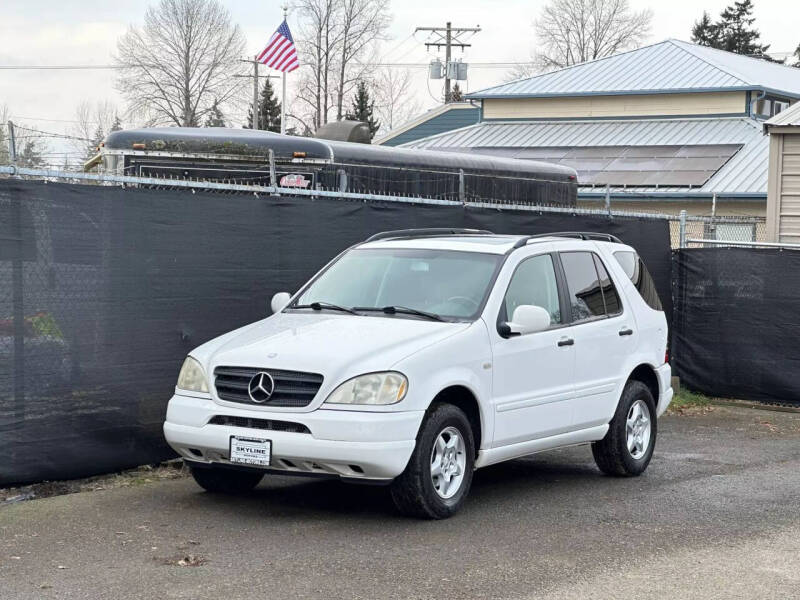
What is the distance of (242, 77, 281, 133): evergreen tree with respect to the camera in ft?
228

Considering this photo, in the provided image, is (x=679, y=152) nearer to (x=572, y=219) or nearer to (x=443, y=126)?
(x=443, y=126)

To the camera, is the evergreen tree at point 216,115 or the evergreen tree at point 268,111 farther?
the evergreen tree at point 268,111

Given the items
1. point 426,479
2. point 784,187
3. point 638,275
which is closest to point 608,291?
point 638,275

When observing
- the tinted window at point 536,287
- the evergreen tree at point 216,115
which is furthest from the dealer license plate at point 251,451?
the evergreen tree at point 216,115

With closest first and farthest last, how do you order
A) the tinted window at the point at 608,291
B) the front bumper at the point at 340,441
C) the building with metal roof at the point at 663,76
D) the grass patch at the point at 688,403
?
the front bumper at the point at 340,441, the tinted window at the point at 608,291, the grass patch at the point at 688,403, the building with metal roof at the point at 663,76

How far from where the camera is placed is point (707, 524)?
7.68 metres

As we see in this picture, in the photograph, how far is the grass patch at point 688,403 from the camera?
13.8 metres

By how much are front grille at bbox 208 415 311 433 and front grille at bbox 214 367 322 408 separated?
0.34 feet

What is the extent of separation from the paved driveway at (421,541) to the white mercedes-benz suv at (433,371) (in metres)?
0.34

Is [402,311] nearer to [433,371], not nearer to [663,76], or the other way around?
[433,371]

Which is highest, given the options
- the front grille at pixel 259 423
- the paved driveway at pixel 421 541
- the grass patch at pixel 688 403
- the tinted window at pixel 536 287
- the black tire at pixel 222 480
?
the tinted window at pixel 536 287

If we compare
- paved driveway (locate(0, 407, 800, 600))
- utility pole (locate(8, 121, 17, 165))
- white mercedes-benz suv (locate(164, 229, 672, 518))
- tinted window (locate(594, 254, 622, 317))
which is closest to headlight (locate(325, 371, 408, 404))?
white mercedes-benz suv (locate(164, 229, 672, 518))

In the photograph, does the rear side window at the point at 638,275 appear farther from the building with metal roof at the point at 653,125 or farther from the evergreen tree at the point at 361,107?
the evergreen tree at the point at 361,107

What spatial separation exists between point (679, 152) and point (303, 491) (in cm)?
2758
